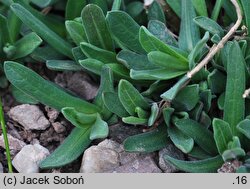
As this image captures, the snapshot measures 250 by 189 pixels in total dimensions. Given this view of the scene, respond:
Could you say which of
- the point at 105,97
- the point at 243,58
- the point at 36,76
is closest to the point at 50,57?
the point at 36,76

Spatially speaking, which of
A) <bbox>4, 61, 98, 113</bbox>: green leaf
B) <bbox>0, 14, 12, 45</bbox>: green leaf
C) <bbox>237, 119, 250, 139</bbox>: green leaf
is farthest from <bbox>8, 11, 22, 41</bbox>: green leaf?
<bbox>237, 119, 250, 139</bbox>: green leaf

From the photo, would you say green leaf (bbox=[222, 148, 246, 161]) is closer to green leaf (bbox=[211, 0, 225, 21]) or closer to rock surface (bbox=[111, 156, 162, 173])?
rock surface (bbox=[111, 156, 162, 173])

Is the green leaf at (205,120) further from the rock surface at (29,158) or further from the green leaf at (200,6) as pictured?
the rock surface at (29,158)

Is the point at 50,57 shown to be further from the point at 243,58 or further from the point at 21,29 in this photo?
the point at 243,58

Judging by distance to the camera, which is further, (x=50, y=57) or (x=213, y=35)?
(x=50, y=57)

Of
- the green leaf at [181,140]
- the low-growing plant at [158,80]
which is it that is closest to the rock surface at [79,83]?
the low-growing plant at [158,80]
